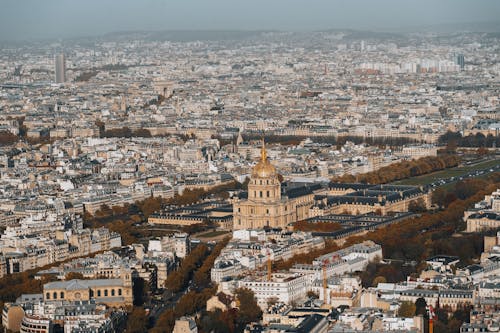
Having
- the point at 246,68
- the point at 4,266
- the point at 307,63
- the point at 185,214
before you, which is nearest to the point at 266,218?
the point at 185,214

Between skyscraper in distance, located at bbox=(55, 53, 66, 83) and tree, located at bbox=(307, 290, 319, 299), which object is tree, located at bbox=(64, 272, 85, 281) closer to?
tree, located at bbox=(307, 290, 319, 299)

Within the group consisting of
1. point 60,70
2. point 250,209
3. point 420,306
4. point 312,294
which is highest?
point 420,306

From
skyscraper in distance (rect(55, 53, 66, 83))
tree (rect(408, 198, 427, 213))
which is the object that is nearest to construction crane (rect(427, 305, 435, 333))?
tree (rect(408, 198, 427, 213))

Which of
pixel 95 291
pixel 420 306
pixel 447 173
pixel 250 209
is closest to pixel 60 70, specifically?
pixel 447 173

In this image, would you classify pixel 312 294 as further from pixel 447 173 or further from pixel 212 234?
pixel 447 173

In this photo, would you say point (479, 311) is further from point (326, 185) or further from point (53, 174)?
point (53, 174)

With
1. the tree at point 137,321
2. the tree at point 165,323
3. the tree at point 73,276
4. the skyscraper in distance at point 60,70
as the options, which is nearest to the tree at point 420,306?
the tree at point 165,323
